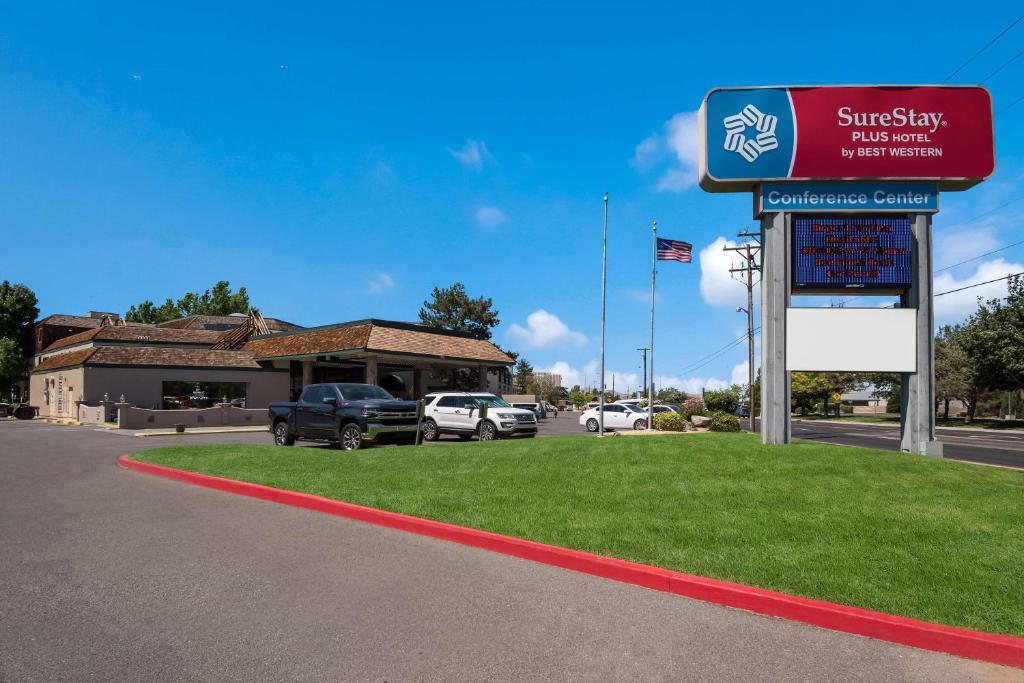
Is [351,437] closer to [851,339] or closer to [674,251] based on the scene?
[851,339]

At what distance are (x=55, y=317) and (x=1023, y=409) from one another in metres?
109

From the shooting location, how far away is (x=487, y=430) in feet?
72.5

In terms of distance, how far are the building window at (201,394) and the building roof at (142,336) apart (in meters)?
6.26

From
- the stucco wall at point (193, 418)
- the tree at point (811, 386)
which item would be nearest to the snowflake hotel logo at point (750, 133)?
the stucco wall at point (193, 418)

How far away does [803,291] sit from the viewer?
570 inches

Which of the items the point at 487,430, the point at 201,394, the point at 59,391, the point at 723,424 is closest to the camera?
the point at 487,430

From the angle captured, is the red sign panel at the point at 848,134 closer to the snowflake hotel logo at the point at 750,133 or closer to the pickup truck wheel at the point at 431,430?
the snowflake hotel logo at the point at 750,133

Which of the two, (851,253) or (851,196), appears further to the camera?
(851,196)

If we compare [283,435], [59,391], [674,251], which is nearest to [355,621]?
[283,435]

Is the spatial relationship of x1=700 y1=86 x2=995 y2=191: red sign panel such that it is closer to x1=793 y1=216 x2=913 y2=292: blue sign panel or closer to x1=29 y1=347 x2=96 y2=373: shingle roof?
x1=793 y1=216 x2=913 y2=292: blue sign panel

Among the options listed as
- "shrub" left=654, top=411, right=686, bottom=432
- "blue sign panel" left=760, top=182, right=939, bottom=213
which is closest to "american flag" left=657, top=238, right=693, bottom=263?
"shrub" left=654, top=411, right=686, bottom=432

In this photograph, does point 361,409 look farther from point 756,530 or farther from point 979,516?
point 979,516

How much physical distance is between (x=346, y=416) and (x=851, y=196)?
13318 millimetres

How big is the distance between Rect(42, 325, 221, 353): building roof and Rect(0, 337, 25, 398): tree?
25.8 meters
